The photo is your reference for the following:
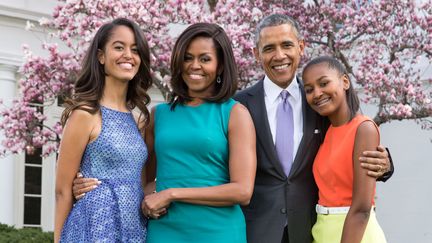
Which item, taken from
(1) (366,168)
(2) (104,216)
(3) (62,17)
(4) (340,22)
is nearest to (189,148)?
(2) (104,216)

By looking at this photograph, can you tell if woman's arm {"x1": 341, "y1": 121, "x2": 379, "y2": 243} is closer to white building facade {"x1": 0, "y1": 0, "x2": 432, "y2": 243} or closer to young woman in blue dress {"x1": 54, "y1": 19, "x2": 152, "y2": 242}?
young woman in blue dress {"x1": 54, "y1": 19, "x2": 152, "y2": 242}

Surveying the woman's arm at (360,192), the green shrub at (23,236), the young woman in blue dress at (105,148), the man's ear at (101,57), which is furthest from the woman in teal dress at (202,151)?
the green shrub at (23,236)

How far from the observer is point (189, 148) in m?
4.01

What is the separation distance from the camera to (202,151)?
4.00 m

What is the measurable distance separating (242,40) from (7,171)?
5.05m

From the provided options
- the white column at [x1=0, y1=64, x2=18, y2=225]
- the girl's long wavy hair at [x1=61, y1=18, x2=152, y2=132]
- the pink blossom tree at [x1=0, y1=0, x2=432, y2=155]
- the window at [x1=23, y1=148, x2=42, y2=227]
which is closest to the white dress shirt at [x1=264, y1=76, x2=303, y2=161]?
the girl's long wavy hair at [x1=61, y1=18, x2=152, y2=132]

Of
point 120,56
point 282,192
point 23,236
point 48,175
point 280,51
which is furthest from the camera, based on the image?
point 48,175

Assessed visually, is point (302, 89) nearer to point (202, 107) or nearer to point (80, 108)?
point (202, 107)

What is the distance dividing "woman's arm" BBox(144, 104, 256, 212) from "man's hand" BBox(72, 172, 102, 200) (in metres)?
0.26

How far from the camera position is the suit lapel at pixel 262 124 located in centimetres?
435

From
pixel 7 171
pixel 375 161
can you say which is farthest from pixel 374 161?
pixel 7 171

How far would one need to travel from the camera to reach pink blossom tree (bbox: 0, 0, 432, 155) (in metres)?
8.66

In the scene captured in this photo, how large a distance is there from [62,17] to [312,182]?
5.09 meters

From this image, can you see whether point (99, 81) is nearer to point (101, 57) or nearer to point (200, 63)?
point (101, 57)
